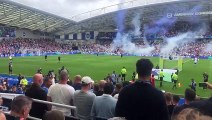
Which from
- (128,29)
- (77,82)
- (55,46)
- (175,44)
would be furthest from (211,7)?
(77,82)

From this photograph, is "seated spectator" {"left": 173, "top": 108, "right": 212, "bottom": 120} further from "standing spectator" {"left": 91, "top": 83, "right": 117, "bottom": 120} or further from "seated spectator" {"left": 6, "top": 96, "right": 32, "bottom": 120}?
"standing spectator" {"left": 91, "top": 83, "right": 117, "bottom": 120}

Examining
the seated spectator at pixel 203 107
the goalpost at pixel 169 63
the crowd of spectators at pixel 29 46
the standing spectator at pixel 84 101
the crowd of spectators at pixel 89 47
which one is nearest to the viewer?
the seated spectator at pixel 203 107

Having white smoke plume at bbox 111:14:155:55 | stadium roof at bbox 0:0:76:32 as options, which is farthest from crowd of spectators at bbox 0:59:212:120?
white smoke plume at bbox 111:14:155:55

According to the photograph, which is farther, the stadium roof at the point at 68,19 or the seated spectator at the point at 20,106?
the stadium roof at the point at 68,19

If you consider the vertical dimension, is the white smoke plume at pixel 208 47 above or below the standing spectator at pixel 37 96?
above

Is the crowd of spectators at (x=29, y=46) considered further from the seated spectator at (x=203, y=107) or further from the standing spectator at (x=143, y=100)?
the seated spectator at (x=203, y=107)

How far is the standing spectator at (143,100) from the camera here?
4680mm

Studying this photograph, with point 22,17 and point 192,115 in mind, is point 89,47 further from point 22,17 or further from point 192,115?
point 192,115

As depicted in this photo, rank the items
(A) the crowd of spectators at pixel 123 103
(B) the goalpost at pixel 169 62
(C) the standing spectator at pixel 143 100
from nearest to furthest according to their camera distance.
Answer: (A) the crowd of spectators at pixel 123 103, (C) the standing spectator at pixel 143 100, (B) the goalpost at pixel 169 62

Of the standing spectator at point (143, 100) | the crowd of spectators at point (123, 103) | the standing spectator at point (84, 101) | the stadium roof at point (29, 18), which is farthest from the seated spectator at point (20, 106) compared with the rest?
the stadium roof at point (29, 18)

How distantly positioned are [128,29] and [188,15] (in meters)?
19.3

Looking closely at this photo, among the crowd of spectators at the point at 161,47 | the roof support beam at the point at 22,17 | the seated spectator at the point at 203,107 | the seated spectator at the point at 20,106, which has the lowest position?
the seated spectator at the point at 20,106

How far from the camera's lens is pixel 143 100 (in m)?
4.73

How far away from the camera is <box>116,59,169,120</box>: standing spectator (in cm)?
468
